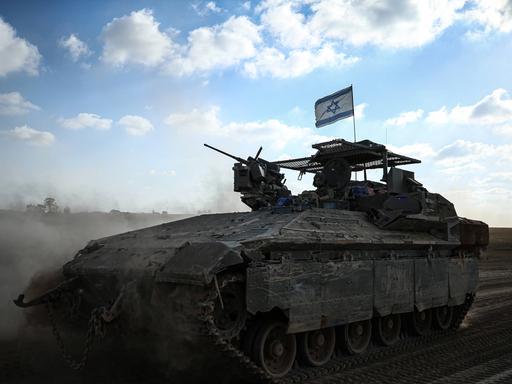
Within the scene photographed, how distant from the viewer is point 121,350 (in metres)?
8.31

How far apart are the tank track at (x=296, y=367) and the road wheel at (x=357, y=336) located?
139mm

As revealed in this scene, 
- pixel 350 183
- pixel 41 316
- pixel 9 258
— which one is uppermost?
pixel 350 183

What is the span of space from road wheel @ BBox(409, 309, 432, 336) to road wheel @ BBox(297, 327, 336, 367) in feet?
9.96

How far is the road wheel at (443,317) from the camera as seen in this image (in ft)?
39.1

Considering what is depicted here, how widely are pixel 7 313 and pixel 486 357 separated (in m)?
8.58

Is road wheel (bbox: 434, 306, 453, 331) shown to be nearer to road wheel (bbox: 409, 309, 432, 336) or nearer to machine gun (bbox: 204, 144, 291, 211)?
road wheel (bbox: 409, 309, 432, 336)

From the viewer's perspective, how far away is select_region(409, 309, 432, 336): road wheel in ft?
36.3

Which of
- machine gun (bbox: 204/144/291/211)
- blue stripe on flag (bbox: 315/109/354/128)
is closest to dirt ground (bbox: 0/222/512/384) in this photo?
machine gun (bbox: 204/144/291/211)

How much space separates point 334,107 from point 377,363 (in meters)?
8.55

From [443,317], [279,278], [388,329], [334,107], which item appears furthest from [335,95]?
[279,278]

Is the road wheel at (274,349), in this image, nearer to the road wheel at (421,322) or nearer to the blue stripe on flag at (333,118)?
the road wheel at (421,322)

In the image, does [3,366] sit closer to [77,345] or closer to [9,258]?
[77,345]

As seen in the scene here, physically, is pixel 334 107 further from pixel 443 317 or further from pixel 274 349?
pixel 274 349

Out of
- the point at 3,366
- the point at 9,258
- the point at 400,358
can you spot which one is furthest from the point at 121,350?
the point at 400,358
